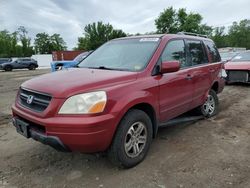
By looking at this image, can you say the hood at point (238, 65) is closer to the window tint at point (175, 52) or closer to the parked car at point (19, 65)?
the window tint at point (175, 52)

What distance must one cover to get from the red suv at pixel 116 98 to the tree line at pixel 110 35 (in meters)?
44.5

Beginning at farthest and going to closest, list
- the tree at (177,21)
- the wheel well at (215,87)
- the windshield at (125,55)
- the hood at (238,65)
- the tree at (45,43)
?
1. the tree at (45,43)
2. the tree at (177,21)
3. the hood at (238,65)
4. the wheel well at (215,87)
5. the windshield at (125,55)

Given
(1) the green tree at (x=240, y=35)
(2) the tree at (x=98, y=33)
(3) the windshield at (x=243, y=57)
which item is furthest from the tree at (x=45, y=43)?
(3) the windshield at (x=243, y=57)

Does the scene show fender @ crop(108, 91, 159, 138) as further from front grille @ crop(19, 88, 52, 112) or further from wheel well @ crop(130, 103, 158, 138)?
front grille @ crop(19, 88, 52, 112)

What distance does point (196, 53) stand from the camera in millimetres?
5168

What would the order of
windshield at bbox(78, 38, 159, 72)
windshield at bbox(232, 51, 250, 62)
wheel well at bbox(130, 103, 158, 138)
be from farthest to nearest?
windshield at bbox(232, 51, 250, 62) < windshield at bbox(78, 38, 159, 72) < wheel well at bbox(130, 103, 158, 138)

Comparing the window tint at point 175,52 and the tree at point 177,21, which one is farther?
the tree at point 177,21

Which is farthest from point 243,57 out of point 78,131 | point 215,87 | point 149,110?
point 78,131

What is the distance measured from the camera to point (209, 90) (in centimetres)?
567

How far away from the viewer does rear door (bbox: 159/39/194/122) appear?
4004 mm

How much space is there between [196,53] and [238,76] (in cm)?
626

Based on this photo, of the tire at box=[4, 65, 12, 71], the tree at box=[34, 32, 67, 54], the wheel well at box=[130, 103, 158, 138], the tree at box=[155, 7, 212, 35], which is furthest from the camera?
the tree at box=[34, 32, 67, 54]

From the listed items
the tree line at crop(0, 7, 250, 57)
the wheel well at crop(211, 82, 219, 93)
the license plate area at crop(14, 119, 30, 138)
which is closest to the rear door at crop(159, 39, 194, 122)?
the wheel well at crop(211, 82, 219, 93)

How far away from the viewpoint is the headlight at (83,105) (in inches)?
117
